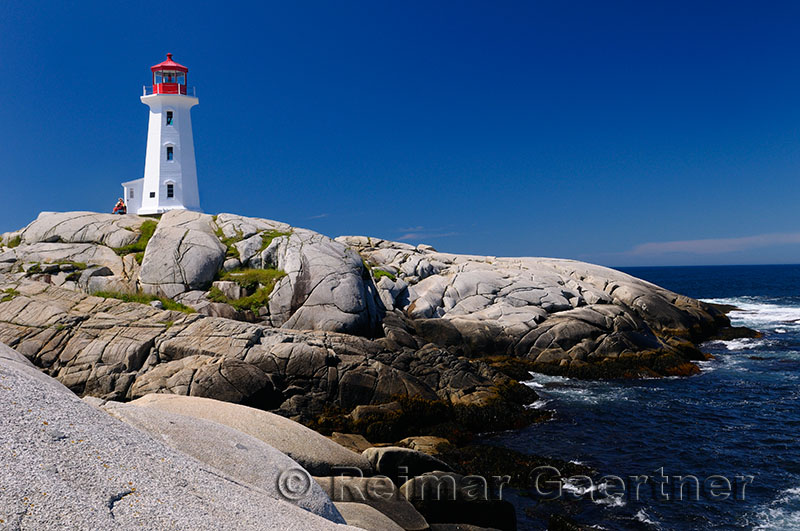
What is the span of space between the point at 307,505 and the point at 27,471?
3936mm

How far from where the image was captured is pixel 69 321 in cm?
2339

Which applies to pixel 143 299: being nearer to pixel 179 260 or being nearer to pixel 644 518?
pixel 179 260

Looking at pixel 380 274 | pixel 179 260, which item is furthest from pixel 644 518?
pixel 179 260

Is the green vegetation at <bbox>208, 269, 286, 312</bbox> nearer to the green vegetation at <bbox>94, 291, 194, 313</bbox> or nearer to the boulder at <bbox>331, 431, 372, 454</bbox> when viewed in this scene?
the green vegetation at <bbox>94, 291, 194, 313</bbox>

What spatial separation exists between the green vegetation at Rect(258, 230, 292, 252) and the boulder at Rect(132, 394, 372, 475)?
19.9 meters

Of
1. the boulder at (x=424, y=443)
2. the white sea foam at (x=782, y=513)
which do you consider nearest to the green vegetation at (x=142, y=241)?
the boulder at (x=424, y=443)

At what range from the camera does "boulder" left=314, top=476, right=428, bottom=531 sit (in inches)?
422

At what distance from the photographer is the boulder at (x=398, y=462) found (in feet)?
44.2

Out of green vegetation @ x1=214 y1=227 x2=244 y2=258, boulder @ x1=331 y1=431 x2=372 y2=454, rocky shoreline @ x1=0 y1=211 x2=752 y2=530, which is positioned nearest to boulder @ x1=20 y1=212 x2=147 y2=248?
rocky shoreline @ x1=0 y1=211 x2=752 y2=530

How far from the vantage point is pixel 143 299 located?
27.7m

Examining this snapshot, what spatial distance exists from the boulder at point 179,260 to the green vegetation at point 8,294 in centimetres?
583

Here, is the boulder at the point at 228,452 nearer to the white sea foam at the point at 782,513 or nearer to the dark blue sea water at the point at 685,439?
the dark blue sea water at the point at 685,439

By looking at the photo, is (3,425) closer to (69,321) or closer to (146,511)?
(146,511)

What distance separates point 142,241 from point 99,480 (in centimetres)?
2975
